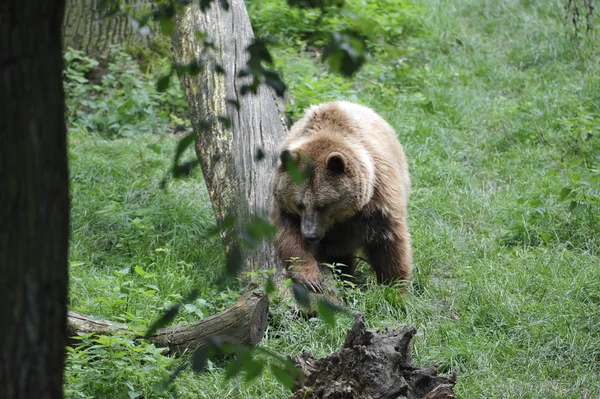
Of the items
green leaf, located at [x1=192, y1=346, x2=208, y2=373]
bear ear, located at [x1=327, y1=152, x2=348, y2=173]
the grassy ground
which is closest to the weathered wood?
the grassy ground

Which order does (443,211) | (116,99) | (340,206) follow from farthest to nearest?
(116,99), (443,211), (340,206)

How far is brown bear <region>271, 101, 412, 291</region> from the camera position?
5.80m

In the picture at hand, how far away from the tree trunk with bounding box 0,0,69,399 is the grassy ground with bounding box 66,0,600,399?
1.42ft

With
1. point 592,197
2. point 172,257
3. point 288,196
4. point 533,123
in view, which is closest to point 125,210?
point 172,257

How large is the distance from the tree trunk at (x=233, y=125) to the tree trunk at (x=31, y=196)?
3812 mm

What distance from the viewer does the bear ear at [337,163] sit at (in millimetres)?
5727

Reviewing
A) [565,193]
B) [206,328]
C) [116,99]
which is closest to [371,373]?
[206,328]

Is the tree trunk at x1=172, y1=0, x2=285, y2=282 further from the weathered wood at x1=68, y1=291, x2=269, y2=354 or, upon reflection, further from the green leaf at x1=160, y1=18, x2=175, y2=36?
the green leaf at x1=160, y1=18, x2=175, y2=36

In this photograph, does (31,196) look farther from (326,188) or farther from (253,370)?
(326,188)

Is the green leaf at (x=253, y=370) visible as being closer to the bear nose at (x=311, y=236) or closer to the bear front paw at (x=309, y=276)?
the bear front paw at (x=309, y=276)

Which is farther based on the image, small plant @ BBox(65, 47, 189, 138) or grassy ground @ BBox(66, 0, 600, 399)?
small plant @ BBox(65, 47, 189, 138)

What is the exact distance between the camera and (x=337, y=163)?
5777mm

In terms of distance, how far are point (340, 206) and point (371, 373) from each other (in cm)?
214

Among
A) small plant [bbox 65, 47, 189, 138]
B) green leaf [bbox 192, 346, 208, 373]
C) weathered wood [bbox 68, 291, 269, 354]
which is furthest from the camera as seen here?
small plant [bbox 65, 47, 189, 138]
